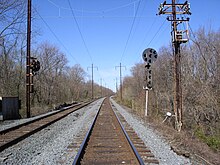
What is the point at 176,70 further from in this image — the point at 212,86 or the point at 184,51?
the point at 184,51

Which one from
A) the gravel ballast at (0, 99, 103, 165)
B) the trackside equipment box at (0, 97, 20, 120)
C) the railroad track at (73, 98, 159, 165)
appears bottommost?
the gravel ballast at (0, 99, 103, 165)

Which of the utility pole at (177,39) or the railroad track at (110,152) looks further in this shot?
the utility pole at (177,39)

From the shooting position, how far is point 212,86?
47.4ft

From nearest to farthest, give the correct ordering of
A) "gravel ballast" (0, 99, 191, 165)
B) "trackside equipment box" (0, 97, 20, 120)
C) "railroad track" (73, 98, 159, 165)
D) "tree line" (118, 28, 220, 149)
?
"railroad track" (73, 98, 159, 165), "gravel ballast" (0, 99, 191, 165), "tree line" (118, 28, 220, 149), "trackside equipment box" (0, 97, 20, 120)

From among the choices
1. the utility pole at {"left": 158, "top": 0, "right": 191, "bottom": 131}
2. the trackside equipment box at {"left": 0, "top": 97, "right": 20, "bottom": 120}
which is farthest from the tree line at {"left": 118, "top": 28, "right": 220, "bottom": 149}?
the trackside equipment box at {"left": 0, "top": 97, "right": 20, "bottom": 120}

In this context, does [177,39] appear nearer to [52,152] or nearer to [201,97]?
[201,97]

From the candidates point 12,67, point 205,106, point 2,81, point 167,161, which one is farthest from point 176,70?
point 12,67

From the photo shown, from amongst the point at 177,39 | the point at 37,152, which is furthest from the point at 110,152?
the point at 177,39

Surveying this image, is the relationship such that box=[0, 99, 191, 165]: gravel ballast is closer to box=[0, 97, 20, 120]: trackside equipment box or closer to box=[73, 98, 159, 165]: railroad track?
box=[73, 98, 159, 165]: railroad track

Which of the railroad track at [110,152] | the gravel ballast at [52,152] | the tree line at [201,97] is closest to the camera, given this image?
the railroad track at [110,152]

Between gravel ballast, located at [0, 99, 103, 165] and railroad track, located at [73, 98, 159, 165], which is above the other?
railroad track, located at [73, 98, 159, 165]

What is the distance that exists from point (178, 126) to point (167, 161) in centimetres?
684

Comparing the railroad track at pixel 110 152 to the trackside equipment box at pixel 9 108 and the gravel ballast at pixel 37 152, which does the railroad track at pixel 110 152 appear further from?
the trackside equipment box at pixel 9 108

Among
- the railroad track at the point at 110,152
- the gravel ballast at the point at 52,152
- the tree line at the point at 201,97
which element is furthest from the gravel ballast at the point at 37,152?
the tree line at the point at 201,97
